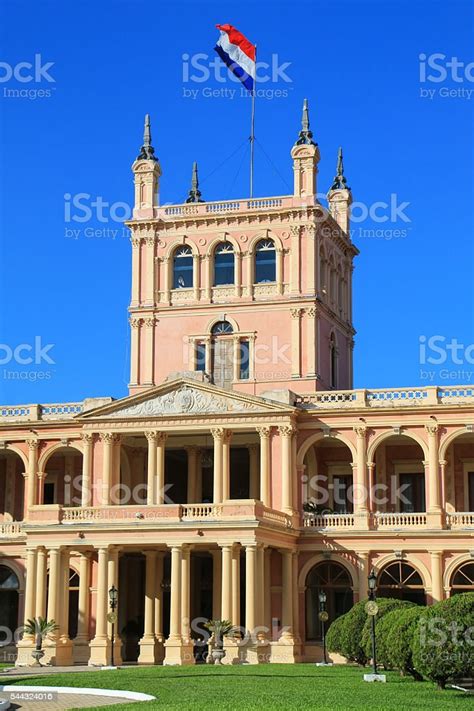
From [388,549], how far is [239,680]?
774 inches

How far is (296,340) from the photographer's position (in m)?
62.1

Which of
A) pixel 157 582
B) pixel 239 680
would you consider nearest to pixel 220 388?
pixel 157 582

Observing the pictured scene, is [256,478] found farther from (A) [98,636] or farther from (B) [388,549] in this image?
(A) [98,636]

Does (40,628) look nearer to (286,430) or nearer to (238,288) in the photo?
(286,430)

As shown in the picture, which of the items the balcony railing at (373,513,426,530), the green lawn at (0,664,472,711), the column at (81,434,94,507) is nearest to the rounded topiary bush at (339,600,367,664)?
the green lawn at (0,664,472,711)

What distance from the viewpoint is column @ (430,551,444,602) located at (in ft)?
185

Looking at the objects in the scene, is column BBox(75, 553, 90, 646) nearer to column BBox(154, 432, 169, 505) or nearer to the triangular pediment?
column BBox(154, 432, 169, 505)

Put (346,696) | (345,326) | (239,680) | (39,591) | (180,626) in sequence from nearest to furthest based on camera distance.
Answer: (346,696) < (239,680) < (180,626) < (39,591) < (345,326)

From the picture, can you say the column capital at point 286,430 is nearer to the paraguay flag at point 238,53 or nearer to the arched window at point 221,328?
the arched window at point 221,328

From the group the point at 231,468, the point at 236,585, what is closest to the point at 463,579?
the point at 236,585

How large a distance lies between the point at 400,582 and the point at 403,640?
71.1 ft

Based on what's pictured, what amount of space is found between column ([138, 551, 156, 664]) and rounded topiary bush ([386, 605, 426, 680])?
18.6 metres

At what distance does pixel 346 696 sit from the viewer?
3159 centimetres

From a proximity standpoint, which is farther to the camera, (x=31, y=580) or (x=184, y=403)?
(x=184, y=403)
